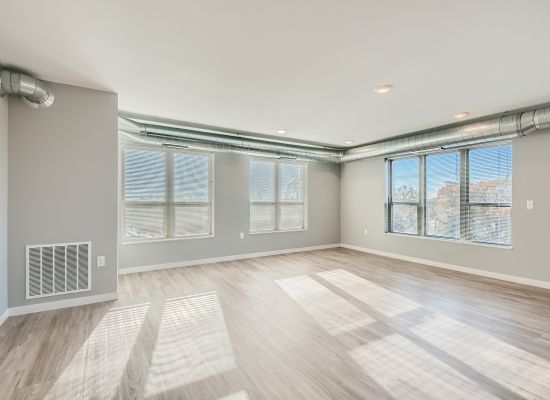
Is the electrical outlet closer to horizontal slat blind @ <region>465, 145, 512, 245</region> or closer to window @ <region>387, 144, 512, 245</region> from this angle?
window @ <region>387, 144, 512, 245</region>

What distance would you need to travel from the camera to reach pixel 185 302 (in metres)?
3.24

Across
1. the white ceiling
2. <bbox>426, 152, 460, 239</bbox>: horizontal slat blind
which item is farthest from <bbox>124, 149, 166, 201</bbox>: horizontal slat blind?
<bbox>426, 152, 460, 239</bbox>: horizontal slat blind

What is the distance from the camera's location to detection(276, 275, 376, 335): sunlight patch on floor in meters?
2.68

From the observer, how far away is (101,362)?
6.71 feet

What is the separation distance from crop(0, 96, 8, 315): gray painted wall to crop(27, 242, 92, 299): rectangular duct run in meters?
0.18

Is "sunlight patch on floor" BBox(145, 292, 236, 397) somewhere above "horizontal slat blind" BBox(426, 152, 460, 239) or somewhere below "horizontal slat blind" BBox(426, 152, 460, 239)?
below

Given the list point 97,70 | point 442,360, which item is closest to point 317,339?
point 442,360

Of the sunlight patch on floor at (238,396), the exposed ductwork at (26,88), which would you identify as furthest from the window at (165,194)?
the sunlight patch on floor at (238,396)

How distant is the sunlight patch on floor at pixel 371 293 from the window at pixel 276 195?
1.95 m

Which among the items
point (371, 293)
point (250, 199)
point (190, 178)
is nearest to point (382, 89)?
point (371, 293)

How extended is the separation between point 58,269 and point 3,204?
851 millimetres

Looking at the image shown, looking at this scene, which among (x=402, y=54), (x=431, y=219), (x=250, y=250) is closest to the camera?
(x=402, y=54)

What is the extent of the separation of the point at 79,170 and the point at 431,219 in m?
5.79

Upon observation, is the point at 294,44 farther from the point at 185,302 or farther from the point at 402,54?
the point at 185,302
